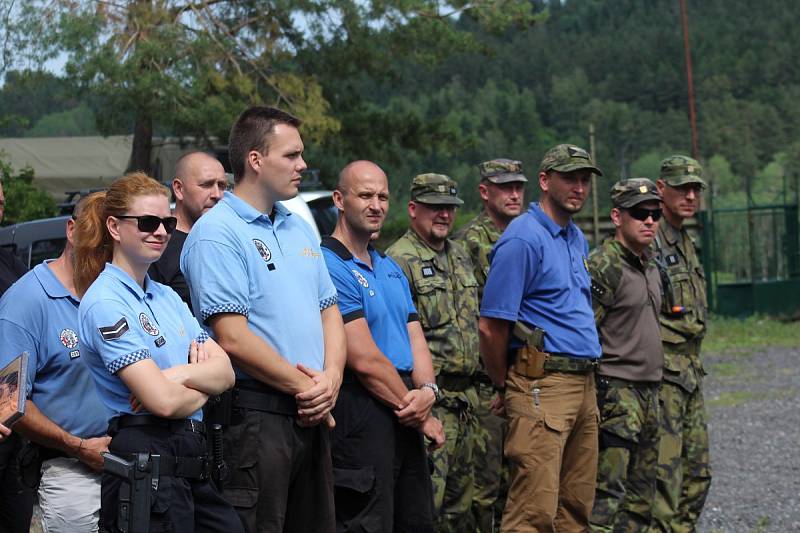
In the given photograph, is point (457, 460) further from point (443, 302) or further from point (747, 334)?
point (747, 334)

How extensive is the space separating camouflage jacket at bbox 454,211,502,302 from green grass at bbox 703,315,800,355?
36.9ft

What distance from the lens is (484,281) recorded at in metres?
7.51

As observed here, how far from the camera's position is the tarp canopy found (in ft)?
77.8

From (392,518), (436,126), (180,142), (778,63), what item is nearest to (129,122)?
(180,142)

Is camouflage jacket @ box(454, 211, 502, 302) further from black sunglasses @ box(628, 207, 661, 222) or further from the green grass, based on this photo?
the green grass

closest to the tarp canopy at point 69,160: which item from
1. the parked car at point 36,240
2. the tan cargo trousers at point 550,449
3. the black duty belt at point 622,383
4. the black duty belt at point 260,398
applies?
the parked car at point 36,240

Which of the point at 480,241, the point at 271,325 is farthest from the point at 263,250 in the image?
the point at 480,241

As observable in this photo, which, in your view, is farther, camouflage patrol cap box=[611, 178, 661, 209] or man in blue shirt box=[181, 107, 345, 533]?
camouflage patrol cap box=[611, 178, 661, 209]

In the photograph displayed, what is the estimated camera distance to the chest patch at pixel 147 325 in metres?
3.97

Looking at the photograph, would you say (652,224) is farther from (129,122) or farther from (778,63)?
(778,63)

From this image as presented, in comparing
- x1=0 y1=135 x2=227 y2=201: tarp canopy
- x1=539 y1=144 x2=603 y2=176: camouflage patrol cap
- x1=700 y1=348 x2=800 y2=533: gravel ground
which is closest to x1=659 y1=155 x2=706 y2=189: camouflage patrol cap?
x1=539 y1=144 x2=603 y2=176: camouflage patrol cap

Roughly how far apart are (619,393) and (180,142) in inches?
424

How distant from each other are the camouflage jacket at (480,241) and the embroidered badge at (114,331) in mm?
3820

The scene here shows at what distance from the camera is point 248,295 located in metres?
4.44
